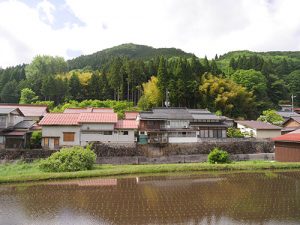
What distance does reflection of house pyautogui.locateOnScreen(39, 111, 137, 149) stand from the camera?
30.3 meters

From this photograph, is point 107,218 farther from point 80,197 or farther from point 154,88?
point 154,88

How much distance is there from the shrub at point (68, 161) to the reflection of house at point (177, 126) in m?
10.4

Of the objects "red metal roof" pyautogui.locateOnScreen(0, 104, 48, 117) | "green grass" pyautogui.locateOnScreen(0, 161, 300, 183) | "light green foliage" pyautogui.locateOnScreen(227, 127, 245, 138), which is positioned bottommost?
"green grass" pyautogui.locateOnScreen(0, 161, 300, 183)

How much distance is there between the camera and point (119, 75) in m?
51.8

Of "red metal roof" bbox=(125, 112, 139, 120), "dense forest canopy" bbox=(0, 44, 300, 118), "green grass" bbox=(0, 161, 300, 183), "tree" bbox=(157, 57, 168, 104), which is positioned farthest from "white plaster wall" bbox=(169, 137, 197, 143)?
"tree" bbox=(157, 57, 168, 104)

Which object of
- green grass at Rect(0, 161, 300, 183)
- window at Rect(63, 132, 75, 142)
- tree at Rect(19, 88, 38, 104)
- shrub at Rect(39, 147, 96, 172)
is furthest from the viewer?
tree at Rect(19, 88, 38, 104)

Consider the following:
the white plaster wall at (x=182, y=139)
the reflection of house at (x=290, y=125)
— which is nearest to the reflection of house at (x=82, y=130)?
the white plaster wall at (x=182, y=139)

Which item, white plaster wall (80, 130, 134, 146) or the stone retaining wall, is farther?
white plaster wall (80, 130, 134, 146)

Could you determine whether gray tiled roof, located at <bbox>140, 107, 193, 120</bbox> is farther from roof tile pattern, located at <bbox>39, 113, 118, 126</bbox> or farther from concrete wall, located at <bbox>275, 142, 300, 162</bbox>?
concrete wall, located at <bbox>275, 142, 300, 162</bbox>

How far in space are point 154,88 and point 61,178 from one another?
28.3 meters

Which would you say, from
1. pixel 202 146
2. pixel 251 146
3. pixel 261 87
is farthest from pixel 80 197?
pixel 261 87

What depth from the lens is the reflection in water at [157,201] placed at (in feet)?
37.9

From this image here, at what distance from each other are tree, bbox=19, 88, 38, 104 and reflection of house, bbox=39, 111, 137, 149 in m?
23.1

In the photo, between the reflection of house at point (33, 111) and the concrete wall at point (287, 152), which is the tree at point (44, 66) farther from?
the concrete wall at point (287, 152)
